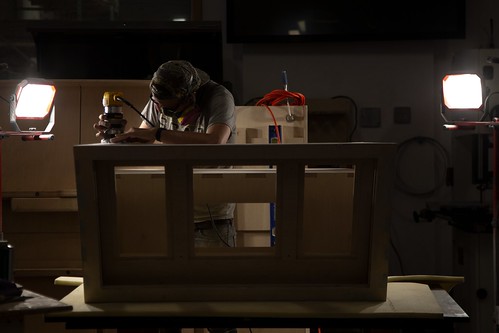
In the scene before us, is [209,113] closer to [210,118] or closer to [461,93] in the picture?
[210,118]

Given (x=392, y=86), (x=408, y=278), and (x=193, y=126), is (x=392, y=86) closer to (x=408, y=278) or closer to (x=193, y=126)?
(x=193, y=126)

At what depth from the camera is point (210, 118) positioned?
2420mm

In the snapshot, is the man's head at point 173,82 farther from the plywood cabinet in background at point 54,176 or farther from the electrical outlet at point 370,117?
the electrical outlet at point 370,117

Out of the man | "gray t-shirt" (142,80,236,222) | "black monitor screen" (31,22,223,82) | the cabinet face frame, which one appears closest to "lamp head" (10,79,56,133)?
the man

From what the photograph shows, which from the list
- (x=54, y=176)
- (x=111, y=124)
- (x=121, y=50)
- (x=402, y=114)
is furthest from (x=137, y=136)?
(x=402, y=114)

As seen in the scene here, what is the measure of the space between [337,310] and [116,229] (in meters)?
0.45

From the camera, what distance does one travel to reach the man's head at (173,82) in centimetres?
236

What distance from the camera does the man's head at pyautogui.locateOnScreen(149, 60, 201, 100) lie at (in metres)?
2.36

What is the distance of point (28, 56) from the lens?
434 cm

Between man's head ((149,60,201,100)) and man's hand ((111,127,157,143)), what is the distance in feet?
0.66

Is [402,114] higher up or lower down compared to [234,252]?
higher up

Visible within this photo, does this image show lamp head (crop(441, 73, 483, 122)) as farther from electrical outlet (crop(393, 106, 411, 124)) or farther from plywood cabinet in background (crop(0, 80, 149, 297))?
electrical outlet (crop(393, 106, 411, 124))

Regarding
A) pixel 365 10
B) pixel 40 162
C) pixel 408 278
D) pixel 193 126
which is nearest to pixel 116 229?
pixel 408 278

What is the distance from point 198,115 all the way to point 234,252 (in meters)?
1.06
